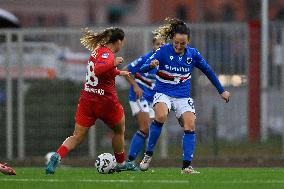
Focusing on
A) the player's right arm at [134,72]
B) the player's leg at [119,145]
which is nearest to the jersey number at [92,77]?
the player's leg at [119,145]

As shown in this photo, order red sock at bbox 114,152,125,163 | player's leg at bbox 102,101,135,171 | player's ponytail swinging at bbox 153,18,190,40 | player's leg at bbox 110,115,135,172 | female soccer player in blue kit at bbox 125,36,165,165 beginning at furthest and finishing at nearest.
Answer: female soccer player in blue kit at bbox 125,36,165,165 < red sock at bbox 114,152,125,163 < player's ponytail swinging at bbox 153,18,190,40 < player's leg at bbox 110,115,135,172 < player's leg at bbox 102,101,135,171

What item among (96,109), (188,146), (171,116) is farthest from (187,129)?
(171,116)

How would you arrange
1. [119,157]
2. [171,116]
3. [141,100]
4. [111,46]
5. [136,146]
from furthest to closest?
[171,116], [141,100], [136,146], [119,157], [111,46]

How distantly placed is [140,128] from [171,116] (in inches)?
248

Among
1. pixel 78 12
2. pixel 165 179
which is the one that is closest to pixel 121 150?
pixel 165 179

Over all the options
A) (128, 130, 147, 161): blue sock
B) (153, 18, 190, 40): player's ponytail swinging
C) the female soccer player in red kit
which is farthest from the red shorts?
(128, 130, 147, 161): blue sock

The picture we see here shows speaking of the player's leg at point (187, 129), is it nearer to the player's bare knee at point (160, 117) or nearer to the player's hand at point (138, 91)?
the player's bare knee at point (160, 117)

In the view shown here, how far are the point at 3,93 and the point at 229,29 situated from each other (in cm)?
511

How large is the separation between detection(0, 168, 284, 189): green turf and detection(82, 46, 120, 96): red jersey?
3.81 feet

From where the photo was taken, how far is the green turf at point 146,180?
44.3 feet

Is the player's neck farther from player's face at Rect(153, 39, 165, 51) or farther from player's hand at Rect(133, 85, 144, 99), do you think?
player's face at Rect(153, 39, 165, 51)

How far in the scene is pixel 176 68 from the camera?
16625 millimetres

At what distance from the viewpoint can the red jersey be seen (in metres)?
15.8

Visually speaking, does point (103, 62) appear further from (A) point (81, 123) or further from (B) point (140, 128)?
(B) point (140, 128)
